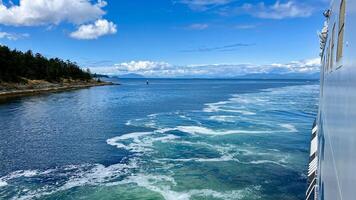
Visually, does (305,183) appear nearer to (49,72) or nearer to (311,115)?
(311,115)

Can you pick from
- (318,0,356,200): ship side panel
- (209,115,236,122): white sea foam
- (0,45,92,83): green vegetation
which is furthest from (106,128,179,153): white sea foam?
(0,45,92,83): green vegetation

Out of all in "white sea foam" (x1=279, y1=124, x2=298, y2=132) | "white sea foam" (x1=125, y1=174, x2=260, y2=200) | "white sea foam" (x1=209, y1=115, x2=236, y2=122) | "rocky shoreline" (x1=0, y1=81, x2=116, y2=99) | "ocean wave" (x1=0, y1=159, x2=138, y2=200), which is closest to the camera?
"white sea foam" (x1=125, y1=174, x2=260, y2=200)

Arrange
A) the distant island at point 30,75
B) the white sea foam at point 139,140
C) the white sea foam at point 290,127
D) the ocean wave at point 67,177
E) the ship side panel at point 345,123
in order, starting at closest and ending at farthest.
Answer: the ship side panel at point 345,123
the ocean wave at point 67,177
the white sea foam at point 139,140
the white sea foam at point 290,127
the distant island at point 30,75

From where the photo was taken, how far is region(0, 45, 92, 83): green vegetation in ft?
340

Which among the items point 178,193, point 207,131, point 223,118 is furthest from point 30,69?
Answer: point 178,193

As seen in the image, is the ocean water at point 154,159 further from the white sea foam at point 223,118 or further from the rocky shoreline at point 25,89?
the rocky shoreline at point 25,89

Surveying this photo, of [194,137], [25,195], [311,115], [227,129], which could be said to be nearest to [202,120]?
[227,129]

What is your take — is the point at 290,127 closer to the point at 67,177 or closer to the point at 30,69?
the point at 67,177

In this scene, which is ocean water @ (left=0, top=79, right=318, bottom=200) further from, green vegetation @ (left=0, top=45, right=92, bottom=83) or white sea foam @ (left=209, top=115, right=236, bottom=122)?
green vegetation @ (left=0, top=45, right=92, bottom=83)

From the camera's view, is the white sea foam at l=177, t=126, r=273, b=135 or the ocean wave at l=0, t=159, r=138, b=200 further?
the white sea foam at l=177, t=126, r=273, b=135

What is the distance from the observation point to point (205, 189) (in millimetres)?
19297

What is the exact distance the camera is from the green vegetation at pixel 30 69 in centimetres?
10368

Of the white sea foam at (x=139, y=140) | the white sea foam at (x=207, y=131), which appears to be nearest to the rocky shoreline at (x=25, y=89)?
the white sea foam at (x=139, y=140)

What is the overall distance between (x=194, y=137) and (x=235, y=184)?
45.9 ft
